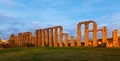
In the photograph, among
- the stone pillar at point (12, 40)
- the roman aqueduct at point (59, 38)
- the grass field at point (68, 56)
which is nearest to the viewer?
the grass field at point (68, 56)

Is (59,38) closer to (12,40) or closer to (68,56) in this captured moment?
(12,40)

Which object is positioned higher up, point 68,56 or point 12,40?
point 12,40

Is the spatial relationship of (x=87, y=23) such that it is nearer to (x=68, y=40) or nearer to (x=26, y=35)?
(x=68, y=40)

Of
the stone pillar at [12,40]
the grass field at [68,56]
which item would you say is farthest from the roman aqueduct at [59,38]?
the grass field at [68,56]

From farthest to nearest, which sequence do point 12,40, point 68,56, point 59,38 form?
point 12,40
point 59,38
point 68,56

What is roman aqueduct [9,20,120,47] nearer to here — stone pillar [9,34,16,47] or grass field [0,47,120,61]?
stone pillar [9,34,16,47]

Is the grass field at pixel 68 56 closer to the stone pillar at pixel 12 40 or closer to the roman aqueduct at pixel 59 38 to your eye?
the roman aqueduct at pixel 59 38

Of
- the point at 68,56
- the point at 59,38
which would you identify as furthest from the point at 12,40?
the point at 68,56

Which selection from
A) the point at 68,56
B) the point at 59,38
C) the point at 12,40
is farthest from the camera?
the point at 12,40

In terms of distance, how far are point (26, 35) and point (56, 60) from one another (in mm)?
51223

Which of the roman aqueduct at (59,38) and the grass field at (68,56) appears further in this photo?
the roman aqueduct at (59,38)

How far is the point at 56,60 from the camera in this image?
52.7ft

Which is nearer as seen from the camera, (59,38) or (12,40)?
(59,38)

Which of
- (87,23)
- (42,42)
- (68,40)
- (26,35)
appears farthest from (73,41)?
(26,35)
